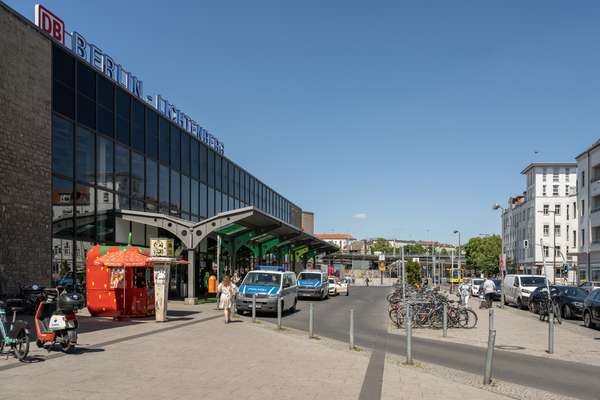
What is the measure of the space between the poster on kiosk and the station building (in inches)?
216

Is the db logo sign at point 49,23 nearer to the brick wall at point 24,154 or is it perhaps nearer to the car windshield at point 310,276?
the brick wall at point 24,154

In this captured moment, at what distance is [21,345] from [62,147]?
50.9 ft

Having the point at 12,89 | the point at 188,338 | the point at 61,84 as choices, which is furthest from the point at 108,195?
the point at 188,338

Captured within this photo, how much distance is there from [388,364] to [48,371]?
626cm

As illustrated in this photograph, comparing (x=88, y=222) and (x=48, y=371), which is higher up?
(x=88, y=222)

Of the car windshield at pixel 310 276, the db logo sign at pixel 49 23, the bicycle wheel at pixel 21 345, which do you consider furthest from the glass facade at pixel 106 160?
the bicycle wheel at pixel 21 345

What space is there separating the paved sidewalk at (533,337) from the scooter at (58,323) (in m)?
10.4

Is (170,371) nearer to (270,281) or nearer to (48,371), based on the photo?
(48,371)

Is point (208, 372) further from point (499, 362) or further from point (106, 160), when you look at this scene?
point (106, 160)

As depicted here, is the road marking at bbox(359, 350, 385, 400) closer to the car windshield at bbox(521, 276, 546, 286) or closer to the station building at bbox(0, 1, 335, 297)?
the station building at bbox(0, 1, 335, 297)

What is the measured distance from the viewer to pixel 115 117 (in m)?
30.4

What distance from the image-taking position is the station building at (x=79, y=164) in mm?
22844

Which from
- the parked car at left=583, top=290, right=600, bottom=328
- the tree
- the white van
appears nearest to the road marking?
the parked car at left=583, top=290, right=600, bottom=328

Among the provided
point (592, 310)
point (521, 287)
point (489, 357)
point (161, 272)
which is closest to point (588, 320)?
point (592, 310)
